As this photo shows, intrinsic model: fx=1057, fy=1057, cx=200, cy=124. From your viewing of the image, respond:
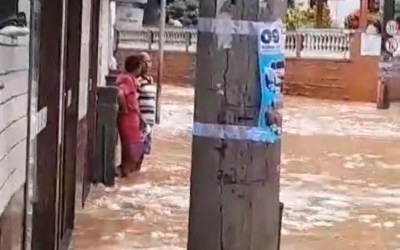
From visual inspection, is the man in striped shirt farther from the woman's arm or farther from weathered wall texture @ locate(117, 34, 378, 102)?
weathered wall texture @ locate(117, 34, 378, 102)

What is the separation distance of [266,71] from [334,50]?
27.2 m

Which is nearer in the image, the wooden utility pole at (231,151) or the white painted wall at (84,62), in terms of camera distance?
the wooden utility pole at (231,151)

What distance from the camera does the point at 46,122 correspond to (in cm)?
618

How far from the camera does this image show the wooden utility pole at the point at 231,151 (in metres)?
3.21

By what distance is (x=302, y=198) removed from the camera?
36.0 feet

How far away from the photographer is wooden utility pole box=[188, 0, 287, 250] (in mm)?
3215

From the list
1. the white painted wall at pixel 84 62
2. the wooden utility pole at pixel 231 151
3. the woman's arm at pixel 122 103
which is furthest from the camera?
the woman's arm at pixel 122 103

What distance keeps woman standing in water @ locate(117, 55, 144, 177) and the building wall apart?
6129 millimetres

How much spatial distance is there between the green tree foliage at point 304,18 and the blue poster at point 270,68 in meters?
29.0

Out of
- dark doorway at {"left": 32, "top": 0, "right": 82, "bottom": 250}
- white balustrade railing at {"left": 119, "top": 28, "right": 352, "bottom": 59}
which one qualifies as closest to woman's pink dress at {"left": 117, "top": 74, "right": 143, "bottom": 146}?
dark doorway at {"left": 32, "top": 0, "right": 82, "bottom": 250}

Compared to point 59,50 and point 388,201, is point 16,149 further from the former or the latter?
point 388,201

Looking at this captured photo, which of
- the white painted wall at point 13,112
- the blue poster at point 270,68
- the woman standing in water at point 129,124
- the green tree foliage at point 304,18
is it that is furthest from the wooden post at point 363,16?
the blue poster at point 270,68

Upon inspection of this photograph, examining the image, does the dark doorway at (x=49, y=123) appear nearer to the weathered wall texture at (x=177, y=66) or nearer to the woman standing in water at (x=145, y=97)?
the woman standing in water at (x=145, y=97)

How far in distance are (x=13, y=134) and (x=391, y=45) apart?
22.3 metres
